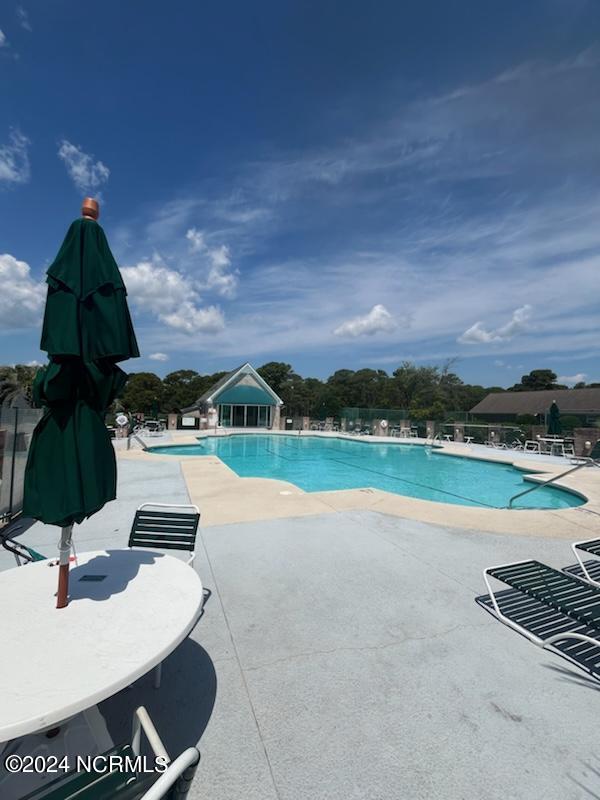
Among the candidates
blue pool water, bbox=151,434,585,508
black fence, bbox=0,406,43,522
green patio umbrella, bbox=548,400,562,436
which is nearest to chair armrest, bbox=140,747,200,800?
black fence, bbox=0,406,43,522

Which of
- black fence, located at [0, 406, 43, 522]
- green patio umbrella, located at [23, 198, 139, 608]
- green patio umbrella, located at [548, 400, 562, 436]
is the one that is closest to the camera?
green patio umbrella, located at [23, 198, 139, 608]

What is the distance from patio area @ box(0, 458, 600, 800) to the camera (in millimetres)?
1983

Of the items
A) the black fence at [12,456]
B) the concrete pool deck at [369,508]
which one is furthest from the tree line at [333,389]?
the black fence at [12,456]

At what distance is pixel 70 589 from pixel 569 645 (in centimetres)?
380

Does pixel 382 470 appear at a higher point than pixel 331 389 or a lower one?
lower

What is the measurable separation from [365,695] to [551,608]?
1.98 meters

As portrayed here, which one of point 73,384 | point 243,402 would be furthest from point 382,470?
point 243,402

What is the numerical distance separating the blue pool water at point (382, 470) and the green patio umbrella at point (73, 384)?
36.4 feet

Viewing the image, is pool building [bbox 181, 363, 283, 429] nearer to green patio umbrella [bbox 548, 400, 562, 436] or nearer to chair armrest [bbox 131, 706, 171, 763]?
green patio umbrella [bbox 548, 400, 562, 436]

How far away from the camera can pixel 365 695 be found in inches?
101

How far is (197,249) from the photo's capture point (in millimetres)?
19266

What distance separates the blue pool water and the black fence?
8439 mm

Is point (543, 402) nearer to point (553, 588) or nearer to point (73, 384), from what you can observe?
point (553, 588)

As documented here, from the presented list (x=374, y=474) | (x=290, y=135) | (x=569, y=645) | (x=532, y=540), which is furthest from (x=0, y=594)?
(x=290, y=135)
